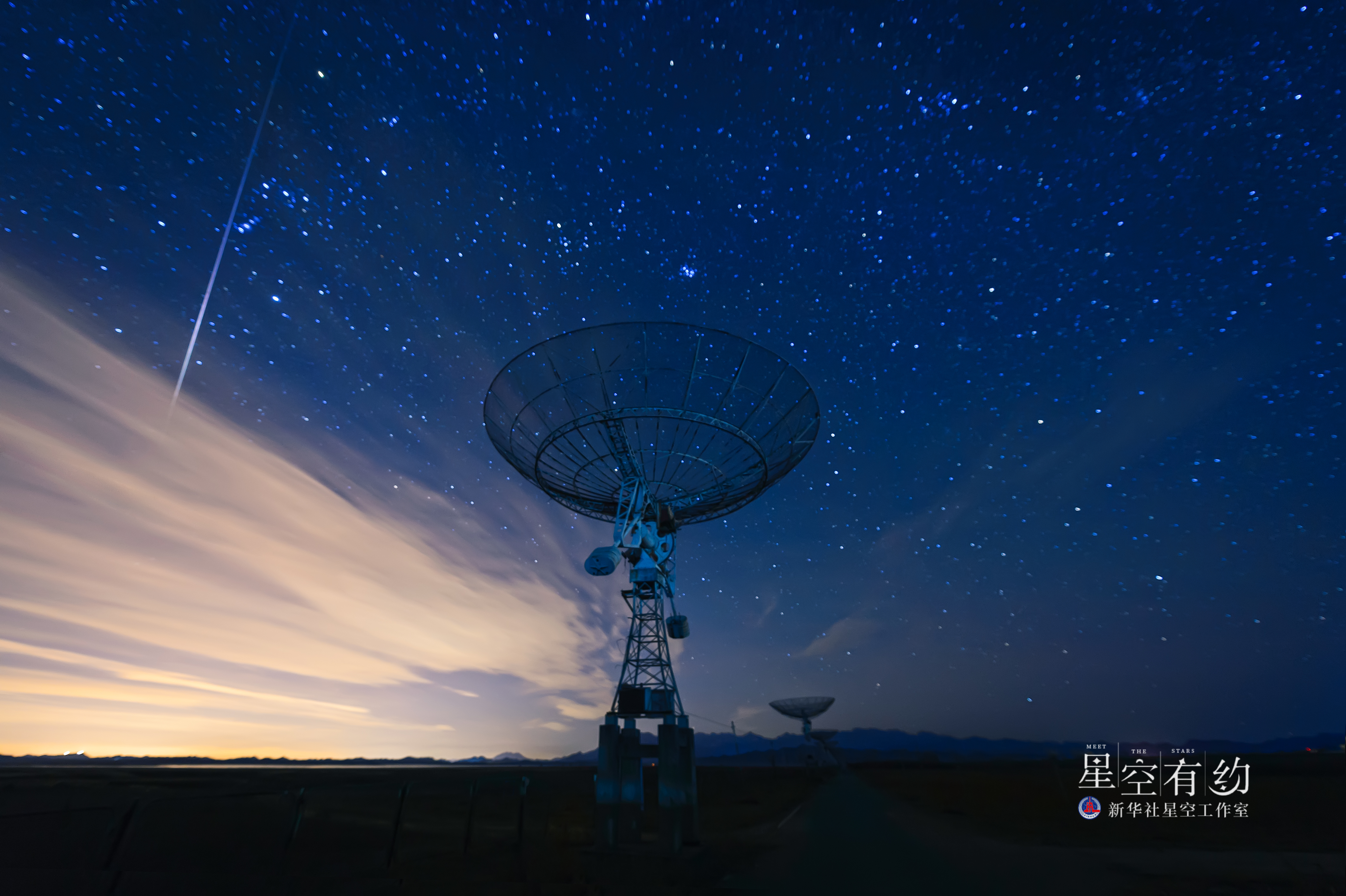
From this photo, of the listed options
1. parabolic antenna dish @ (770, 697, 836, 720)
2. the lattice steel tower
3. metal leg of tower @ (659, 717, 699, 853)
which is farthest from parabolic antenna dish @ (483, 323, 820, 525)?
parabolic antenna dish @ (770, 697, 836, 720)

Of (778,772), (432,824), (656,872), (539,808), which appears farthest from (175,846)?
(778,772)

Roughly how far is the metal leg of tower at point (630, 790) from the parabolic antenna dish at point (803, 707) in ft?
176

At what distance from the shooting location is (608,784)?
15.1 m

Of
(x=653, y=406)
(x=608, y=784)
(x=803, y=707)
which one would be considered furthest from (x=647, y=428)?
(x=803, y=707)

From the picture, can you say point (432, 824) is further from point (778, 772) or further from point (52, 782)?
point (778, 772)

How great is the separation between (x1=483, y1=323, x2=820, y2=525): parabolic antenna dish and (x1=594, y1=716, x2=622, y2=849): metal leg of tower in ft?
21.7

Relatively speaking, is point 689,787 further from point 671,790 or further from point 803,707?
point 803,707

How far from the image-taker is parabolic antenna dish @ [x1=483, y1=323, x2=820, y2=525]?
17.2 meters

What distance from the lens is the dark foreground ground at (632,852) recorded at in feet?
25.5

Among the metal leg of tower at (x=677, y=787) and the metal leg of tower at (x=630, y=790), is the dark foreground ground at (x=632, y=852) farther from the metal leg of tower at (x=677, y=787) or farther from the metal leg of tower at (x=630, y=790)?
the metal leg of tower at (x=630, y=790)

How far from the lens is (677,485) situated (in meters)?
19.3

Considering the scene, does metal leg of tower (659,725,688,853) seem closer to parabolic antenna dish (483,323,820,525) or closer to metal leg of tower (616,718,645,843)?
metal leg of tower (616,718,645,843)

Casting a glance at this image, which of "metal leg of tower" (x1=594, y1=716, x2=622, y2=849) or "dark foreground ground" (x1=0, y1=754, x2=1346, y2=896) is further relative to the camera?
"metal leg of tower" (x1=594, y1=716, x2=622, y2=849)

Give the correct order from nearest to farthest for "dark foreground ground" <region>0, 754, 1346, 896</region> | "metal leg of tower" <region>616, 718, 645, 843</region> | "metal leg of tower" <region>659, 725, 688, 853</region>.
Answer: "dark foreground ground" <region>0, 754, 1346, 896</region> → "metal leg of tower" <region>659, 725, 688, 853</region> → "metal leg of tower" <region>616, 718, 645, 843</region>
